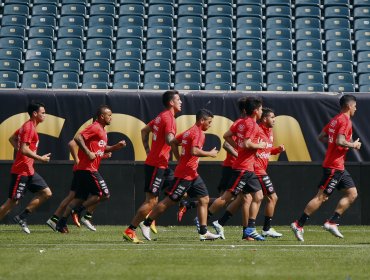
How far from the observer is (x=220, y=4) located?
26.8 metres

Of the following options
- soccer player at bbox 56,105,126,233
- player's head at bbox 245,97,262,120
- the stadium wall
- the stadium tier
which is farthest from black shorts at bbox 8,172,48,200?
the stadium tier

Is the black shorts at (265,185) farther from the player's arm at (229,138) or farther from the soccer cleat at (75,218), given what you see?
the soccer cleat at (75,218)

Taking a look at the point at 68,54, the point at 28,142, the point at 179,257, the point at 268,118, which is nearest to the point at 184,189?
the point at 268,118

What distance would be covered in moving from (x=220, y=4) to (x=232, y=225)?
8782mm

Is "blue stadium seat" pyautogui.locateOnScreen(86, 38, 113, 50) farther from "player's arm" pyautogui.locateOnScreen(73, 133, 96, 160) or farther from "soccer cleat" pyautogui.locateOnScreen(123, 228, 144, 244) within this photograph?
"soccer cleat" pyautogui.locateOnScreen(123, 228, 144, 244)

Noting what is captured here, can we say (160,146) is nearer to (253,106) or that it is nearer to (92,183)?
(253,106)

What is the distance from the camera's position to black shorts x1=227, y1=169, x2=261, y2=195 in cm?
1473

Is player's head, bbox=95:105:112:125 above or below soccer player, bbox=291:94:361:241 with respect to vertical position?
above

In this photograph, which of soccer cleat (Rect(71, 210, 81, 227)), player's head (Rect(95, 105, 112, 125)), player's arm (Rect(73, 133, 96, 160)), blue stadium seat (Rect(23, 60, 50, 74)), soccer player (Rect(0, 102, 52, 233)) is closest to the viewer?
player's arm (Rect(73, 133, 96, 160))

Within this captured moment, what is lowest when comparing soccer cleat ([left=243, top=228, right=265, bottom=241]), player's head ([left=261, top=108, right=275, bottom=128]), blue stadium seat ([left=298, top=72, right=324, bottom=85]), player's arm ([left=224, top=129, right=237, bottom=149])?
soccer cleat ([left=243, top=228, right=265, bottom=241])

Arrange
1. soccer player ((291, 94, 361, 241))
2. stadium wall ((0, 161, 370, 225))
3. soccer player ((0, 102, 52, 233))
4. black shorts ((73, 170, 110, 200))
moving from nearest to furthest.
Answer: soccer player ((291, 94, 361, 241)), soccer player ((0, 102, 52, 233)), black shorts ((73, 170, 110, 200)), stadium wall ((0, 161, 370, 225))

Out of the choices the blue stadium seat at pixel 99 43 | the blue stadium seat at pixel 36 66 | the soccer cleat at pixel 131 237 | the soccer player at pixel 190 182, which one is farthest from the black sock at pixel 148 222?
the blue stadium seat at pixel 99 43

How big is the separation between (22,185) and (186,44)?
389 inches

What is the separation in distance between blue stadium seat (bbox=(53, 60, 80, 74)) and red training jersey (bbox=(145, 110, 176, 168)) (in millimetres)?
10234
